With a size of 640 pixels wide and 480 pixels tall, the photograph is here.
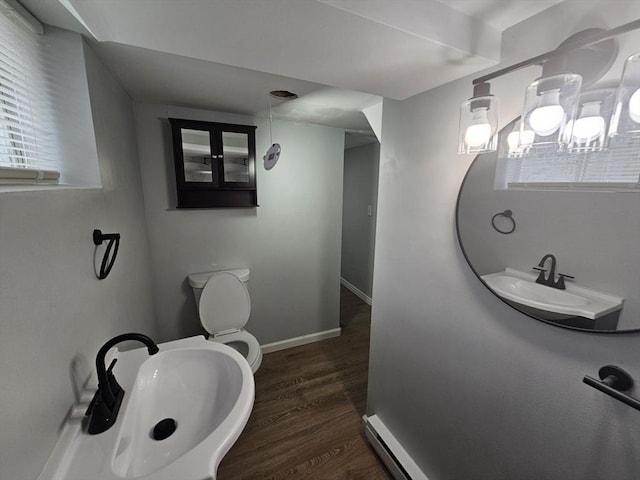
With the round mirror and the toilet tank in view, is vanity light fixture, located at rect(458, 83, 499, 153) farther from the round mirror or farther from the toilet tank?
the toilet tank

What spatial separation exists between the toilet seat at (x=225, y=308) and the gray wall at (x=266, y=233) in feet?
0.74

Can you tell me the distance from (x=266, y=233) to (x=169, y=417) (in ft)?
4.97

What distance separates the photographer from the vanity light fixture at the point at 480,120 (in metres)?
0.76

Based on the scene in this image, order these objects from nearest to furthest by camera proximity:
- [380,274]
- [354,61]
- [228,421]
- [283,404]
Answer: [228,421] < [354,61] < [380,274] < [283,404]

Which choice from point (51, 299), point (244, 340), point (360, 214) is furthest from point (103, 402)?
point (360, 214)

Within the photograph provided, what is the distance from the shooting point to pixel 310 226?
2.41 meters

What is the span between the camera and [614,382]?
662 millimetres

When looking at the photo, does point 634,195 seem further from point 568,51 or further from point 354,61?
point 354,61

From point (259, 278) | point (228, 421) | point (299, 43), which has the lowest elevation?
point (259, 278)

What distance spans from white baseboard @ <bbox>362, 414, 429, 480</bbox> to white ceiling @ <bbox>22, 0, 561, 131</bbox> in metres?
1.83

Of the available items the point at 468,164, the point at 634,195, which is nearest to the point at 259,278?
the point at 468,164

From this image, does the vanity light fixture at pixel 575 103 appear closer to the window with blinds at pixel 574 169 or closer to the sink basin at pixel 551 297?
the window with blinds at pixel 574 169

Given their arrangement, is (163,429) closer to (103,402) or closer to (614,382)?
(103,402)

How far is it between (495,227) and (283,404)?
71.8 inches
